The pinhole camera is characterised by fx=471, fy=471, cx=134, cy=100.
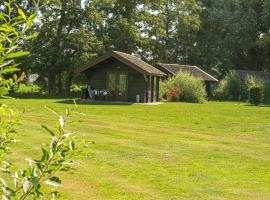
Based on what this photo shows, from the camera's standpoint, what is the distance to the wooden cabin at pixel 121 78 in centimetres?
3625

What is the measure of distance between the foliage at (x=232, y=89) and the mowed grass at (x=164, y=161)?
97.1ft

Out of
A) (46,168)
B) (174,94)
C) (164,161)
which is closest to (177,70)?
(174,94)

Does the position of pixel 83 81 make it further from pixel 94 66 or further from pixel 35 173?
pixel 35 173

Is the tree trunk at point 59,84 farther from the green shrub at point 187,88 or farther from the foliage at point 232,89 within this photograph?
the foliage at point 232,89

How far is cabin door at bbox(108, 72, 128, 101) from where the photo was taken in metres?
36.9

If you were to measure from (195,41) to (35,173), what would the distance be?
6370cm

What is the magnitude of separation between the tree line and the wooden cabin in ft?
23.3

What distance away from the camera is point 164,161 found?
445 inches

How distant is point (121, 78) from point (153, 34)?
2221 cm

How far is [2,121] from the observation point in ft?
9.00

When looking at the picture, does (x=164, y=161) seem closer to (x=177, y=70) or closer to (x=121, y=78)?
(x=121, y=78)

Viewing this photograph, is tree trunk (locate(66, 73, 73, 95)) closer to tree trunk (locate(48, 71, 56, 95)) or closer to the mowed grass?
tree trunk (locate(48, 71, 56, 95))


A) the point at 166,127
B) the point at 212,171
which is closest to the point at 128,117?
the point at 166,127

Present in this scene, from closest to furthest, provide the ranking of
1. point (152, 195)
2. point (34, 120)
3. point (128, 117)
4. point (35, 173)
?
point (35, 173)
point (152, 195)
point (34, 120)
point (128, 117)
